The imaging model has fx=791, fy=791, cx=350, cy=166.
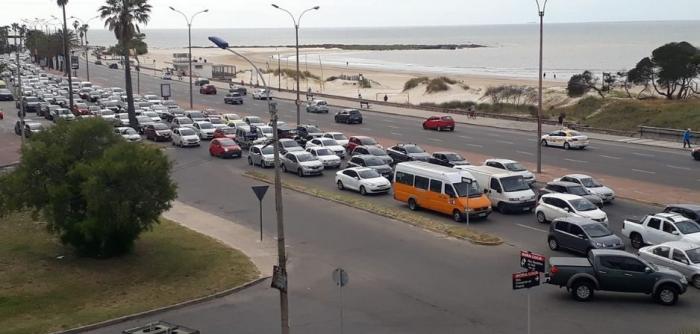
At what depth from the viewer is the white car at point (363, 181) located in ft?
113

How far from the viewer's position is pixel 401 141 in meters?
52.7

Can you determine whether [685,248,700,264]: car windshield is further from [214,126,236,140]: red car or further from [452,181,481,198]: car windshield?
[214,126,236,140]: red car

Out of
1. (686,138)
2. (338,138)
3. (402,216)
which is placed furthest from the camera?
(338,138)

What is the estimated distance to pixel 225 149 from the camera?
4628 cm

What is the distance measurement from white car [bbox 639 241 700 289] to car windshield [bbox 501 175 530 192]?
8.42 meters

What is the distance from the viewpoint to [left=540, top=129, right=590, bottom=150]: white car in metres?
48.1

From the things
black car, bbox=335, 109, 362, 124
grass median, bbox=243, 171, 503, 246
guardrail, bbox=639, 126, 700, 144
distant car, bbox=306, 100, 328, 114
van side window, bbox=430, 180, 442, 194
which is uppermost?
distant car, bbox=306, 100, 328, 114

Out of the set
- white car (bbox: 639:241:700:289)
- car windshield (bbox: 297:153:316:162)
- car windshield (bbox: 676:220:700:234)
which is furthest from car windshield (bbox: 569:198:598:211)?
car windshield (bbox: 297:153:316:162)

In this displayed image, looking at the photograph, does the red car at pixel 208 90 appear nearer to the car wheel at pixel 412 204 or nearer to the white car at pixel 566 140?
the white car at pixel 566 140

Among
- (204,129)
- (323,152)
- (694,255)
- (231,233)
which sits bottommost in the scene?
(231,233)

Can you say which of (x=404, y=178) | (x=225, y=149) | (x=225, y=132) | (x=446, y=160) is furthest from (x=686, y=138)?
(x=225, y=132)

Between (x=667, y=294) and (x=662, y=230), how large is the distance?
18.4 feet

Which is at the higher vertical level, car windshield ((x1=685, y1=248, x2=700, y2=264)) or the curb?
car windshield ((x1=685, y1=248, x2=700, y2=264))

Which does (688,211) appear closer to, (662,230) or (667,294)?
(662,230)
